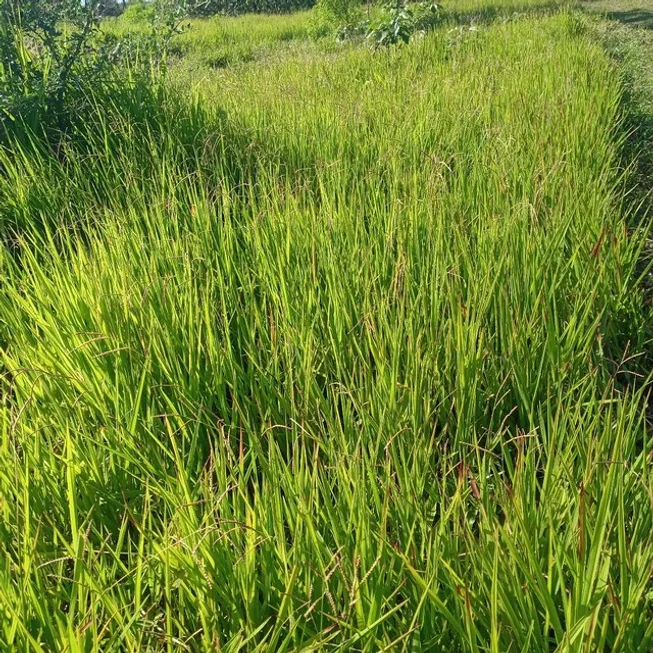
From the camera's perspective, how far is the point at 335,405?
48.7 inches

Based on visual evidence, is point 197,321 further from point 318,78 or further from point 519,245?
point 318,78

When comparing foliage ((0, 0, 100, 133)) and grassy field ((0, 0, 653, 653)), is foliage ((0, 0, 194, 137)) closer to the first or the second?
foliage ((0, 0, 100, 133))

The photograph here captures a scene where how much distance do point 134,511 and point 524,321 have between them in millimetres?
974

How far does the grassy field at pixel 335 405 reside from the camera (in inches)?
38.0

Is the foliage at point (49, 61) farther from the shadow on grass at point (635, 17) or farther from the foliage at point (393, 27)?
the shadow on grass at point (635, 17)

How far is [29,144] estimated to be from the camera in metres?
3.06

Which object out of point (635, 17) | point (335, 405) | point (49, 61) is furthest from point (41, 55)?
point (635, 17)

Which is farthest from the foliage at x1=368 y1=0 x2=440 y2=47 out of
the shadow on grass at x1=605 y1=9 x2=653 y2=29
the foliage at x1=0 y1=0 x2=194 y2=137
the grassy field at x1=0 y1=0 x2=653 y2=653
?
the shadow on grass at x1=605 y1=9 x2=653 y2=29

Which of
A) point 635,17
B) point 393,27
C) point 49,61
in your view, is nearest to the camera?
point 49,61

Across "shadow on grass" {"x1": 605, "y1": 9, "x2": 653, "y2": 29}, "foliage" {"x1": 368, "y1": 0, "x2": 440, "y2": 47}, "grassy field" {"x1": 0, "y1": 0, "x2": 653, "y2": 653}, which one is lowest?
"grassy field" {"x1": 0, "y1": 0, "x2": 653, "y2": 653}

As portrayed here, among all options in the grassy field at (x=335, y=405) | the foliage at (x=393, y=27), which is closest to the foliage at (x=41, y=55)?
the grassy field at (x=335, y=405)

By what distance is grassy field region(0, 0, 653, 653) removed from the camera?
0.97 m

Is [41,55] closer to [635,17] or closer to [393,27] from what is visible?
[393,27]

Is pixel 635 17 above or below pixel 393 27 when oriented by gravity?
below
